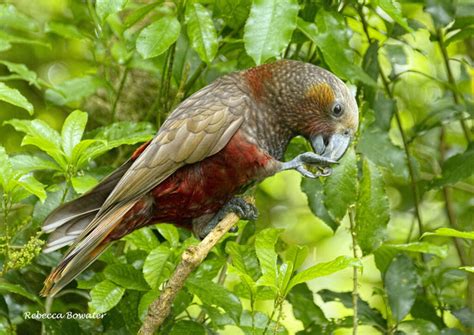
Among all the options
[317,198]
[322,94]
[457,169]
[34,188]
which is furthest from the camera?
[457,169]

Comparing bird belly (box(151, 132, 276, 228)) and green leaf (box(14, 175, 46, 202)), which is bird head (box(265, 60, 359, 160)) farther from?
green leaf (box(14, 175, 46, 202))

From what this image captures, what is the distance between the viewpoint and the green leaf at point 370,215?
110 inches

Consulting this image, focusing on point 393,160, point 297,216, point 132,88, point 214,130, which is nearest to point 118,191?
point 214,130

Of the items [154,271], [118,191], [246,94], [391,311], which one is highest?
[246,94]

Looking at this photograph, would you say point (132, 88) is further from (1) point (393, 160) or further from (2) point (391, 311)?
(2) point (391, 311)

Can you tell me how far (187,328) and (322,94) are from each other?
957 mm

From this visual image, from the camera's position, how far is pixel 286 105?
296 centimetres

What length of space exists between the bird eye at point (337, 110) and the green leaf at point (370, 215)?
0.22m

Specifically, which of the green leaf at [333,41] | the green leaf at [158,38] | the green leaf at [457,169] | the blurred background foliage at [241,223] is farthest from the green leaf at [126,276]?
the green leaf at [457,169]

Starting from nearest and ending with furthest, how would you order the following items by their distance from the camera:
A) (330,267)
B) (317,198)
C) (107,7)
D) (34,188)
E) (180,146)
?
(330,267)
(34,188)
(107,7)
(180,146)
(317,198)

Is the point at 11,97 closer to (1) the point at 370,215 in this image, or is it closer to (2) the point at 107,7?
(2) the point at 107,7

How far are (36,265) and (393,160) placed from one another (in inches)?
58.2

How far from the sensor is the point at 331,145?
2.93 m

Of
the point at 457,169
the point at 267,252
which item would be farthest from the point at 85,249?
the point at 457,169
